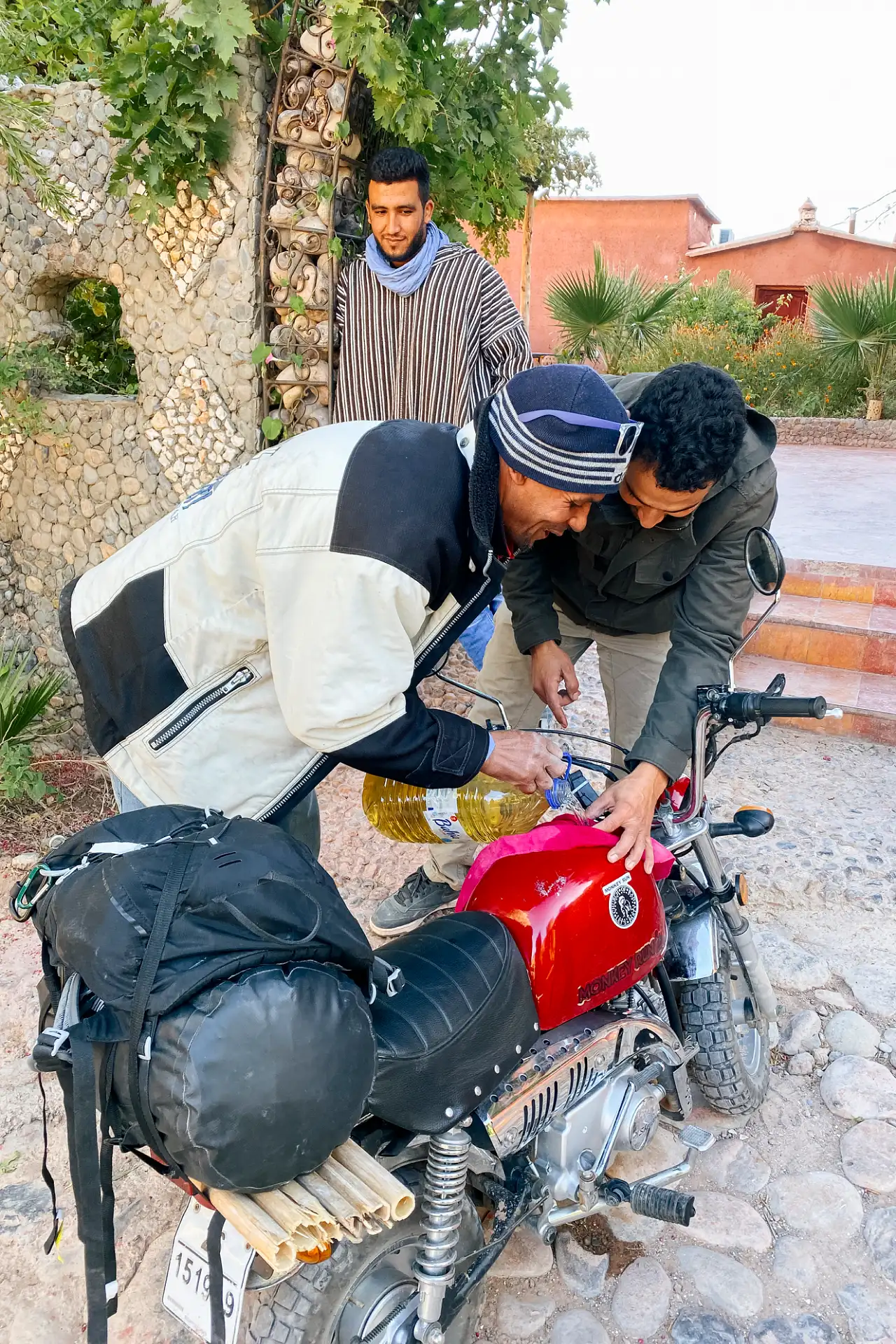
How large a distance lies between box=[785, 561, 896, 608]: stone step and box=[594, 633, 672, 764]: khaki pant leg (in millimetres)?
3044

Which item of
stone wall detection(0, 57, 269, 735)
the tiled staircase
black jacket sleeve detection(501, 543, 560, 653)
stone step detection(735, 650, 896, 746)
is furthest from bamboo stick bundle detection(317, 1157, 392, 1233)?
the tiled staircase

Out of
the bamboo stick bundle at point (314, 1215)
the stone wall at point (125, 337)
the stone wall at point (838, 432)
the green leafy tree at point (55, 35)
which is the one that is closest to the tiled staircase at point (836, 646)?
the stone wall at point (125, 337)

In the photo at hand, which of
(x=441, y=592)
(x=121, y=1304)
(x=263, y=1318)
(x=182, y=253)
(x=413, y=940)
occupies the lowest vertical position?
(x=121, y=1304)

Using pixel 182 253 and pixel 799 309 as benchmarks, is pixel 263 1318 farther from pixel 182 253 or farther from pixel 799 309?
pixel 799 309

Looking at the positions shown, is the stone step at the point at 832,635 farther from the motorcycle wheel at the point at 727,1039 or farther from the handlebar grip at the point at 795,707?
the handlebar grip at the point at 795,707

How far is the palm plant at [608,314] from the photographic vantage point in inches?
500

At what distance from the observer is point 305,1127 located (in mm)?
1279

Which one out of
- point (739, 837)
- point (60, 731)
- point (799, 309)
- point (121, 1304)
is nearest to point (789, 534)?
point (739, 837)

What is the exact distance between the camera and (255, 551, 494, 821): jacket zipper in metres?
1.82

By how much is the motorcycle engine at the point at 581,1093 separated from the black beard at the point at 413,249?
293 centimetres

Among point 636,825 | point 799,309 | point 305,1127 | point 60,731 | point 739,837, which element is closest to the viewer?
point 305,1127

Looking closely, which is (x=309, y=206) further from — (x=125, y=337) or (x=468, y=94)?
(x=125, y=337)

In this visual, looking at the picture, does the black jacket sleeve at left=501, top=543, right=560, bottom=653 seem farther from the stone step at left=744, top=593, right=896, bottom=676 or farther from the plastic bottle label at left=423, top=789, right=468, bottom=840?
the stone step at left=744, top=593, right=896, bottom=676

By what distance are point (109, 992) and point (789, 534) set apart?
640cm
